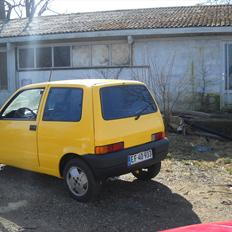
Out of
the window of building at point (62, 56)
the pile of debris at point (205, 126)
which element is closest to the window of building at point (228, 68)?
the pile of debris at point (205, 126)

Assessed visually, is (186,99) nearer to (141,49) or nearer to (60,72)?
(141,49)

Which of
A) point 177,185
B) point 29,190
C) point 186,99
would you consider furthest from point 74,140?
point 186,99

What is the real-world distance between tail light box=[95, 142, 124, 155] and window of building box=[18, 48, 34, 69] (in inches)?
477

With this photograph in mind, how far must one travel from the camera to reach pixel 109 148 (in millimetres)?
6012

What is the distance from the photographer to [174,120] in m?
12.0

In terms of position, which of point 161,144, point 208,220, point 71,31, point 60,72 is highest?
point 71,31

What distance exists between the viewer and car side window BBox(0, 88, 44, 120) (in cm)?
690

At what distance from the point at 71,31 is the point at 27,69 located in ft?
9.06

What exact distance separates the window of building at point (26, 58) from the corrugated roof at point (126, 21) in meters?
0.70

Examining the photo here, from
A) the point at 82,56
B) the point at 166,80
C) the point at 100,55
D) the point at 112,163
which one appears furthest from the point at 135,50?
the point at 112,163

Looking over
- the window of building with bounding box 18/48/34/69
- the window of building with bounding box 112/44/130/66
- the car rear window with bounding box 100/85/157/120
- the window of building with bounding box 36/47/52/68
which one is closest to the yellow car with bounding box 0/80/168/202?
the car rear window with bounding box 100/85/157/120

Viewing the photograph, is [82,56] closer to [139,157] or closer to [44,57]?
[44,57]

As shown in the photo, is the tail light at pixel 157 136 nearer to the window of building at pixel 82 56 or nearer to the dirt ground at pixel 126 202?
the dirt ground at pixel 126 202

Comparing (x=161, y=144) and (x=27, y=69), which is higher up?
(x=27, y=69)
